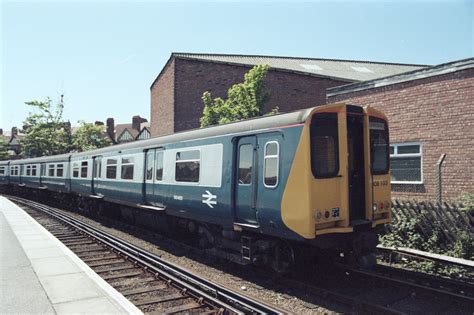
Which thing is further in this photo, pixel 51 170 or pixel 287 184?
pixel 51 170

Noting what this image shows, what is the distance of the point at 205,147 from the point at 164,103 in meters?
22.0

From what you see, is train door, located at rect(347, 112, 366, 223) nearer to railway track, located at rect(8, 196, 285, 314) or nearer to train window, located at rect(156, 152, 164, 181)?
railway track, located at rect(8, 196, 285, 314)

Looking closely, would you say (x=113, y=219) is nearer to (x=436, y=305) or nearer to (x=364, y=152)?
(x=364, y=152)

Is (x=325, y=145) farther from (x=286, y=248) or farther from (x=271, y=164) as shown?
(x=286, y=248)

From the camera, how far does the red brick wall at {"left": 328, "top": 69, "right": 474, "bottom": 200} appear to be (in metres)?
11.8

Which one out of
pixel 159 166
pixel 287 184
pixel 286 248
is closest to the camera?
pixel 287 184

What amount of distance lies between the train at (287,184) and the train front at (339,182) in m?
0.02

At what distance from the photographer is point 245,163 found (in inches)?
316

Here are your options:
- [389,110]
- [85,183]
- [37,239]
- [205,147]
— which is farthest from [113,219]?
[389,110]

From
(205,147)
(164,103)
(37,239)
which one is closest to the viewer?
(205,147)

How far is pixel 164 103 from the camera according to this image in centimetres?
3045

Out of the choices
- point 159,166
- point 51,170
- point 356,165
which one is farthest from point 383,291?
point 51,170

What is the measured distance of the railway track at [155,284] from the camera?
635cm

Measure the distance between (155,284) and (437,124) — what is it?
10.2m
